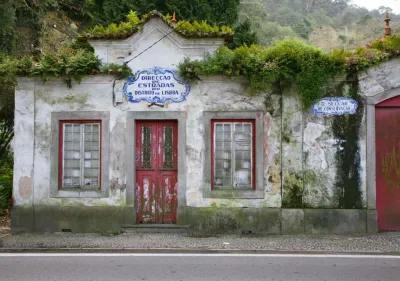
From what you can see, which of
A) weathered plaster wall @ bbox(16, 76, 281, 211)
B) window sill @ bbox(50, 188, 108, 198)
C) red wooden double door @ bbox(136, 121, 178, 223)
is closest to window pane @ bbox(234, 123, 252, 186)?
weathered plaster wall @ bbox(16, 76, 281, 211)

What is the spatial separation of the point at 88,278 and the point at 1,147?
29.8ft

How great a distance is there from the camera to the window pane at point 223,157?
402 inches

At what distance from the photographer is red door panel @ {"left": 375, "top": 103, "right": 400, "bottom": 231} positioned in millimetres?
9891

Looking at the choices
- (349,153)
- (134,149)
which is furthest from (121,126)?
(349,153)

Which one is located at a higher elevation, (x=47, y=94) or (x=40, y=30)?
(x=40, y=30)

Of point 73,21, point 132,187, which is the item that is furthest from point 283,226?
point 73,21

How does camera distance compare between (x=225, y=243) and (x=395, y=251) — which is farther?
(x=225, y=243)

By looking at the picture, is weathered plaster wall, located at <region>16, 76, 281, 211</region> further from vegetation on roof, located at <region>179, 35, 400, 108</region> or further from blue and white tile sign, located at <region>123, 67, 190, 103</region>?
vegetation on roof, located at <region>179, 35, 400, 108</region>

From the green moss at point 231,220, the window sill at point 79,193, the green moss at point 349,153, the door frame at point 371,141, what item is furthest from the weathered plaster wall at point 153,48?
the door frame at point 371,141

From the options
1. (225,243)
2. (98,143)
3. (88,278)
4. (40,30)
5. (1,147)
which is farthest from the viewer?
(40,30)

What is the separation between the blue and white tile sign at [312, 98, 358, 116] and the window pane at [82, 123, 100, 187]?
5.17 metres

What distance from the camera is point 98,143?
10.3 meters

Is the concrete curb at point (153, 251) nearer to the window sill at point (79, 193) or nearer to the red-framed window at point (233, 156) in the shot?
the window sill at point (79, 193)

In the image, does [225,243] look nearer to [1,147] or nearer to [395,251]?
[395,251]
